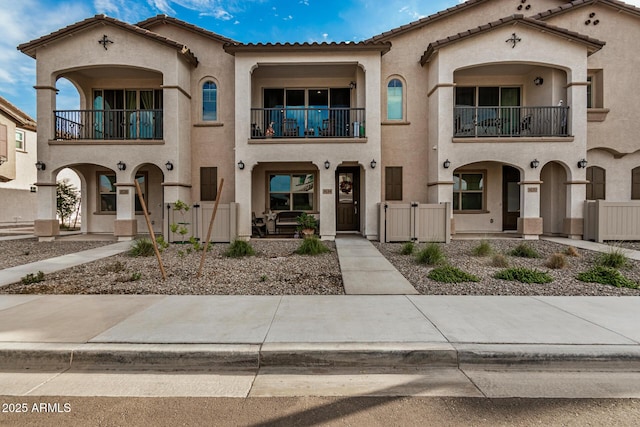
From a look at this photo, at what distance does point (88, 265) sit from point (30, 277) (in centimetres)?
161

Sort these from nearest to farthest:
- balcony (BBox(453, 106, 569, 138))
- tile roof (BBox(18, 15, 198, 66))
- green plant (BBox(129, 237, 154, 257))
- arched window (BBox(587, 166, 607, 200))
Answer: green plant (BBox(129, 237, 154, 257)), tile roof (BBox(18, 15, 198, 66)), balcony (BBox(453, 106, 569, 138)), arched window (BBox(587, 166, 607, 200))

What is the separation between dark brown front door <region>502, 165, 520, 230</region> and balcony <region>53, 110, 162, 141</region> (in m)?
15.2

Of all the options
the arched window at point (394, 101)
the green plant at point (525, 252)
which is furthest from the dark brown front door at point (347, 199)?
the green plant at point (525, 252)

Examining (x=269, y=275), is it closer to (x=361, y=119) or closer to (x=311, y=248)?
(x=311, y=248)

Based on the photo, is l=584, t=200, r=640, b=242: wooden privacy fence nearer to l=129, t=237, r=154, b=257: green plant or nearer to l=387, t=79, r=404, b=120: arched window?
l=387, t=79, r=404, b=120: arched window

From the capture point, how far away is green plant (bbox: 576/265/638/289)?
6.32 m

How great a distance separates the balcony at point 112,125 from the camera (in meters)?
13.0

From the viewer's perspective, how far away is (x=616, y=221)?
11820 mm

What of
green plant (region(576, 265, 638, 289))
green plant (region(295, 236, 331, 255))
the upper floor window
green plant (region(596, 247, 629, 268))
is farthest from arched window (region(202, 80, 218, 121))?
the upper floor window

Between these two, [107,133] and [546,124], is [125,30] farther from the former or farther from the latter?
[546,124]

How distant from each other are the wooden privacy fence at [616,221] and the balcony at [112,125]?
1732 centimetres

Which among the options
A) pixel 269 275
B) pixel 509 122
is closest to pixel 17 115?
pixel 269 275

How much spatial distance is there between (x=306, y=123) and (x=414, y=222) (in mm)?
5990

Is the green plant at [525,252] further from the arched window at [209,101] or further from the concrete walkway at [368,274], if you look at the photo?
the arched window at [209,101]
